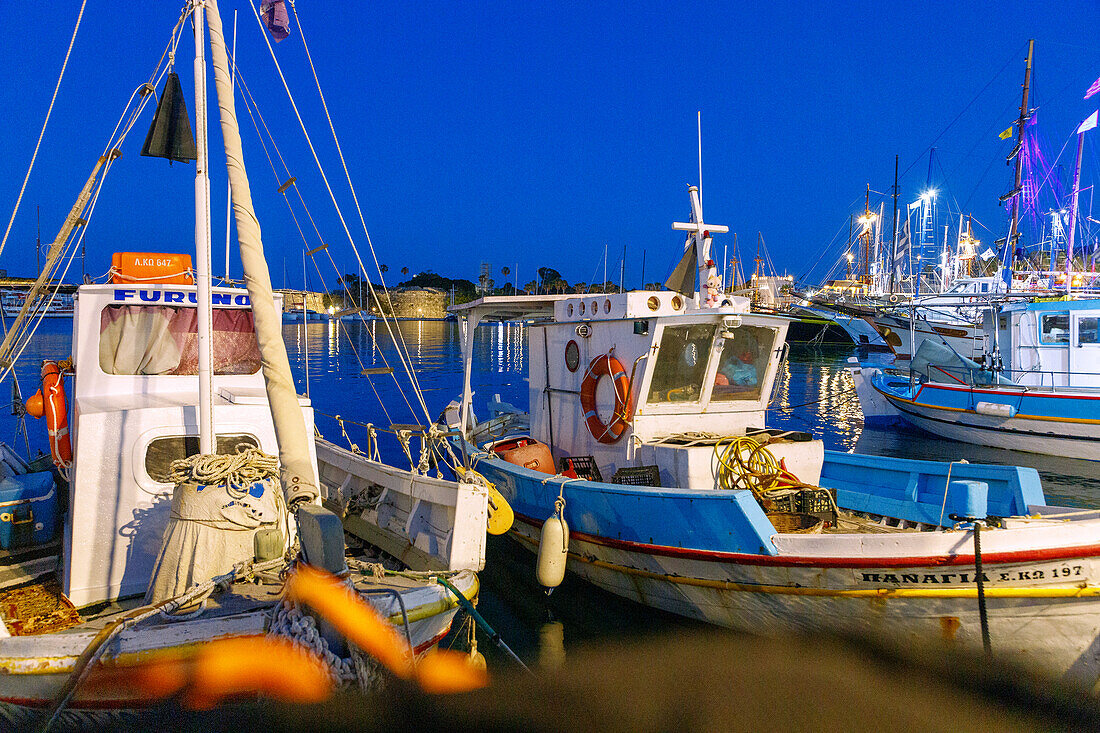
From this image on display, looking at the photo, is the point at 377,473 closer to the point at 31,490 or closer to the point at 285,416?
the point at 31,490

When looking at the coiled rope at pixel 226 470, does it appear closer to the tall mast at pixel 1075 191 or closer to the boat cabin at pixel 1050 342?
the boat cabin at pixel 1050 342

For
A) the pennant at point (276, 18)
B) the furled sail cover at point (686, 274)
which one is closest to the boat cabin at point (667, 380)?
the furled sail cover at point (686, 274)

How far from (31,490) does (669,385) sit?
22.9ft

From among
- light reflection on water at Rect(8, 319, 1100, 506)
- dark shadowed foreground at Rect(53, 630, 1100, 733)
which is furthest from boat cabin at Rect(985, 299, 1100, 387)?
dark shadowed foreground at Rect(53, 630, 1100, 733)

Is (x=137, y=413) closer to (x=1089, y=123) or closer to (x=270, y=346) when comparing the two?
(x=270, y=346)

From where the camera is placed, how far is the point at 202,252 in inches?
194

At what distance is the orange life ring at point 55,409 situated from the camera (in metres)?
6.19

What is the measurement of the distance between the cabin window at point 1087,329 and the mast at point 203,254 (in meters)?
21.7

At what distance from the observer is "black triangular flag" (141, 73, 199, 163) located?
18.4 ft

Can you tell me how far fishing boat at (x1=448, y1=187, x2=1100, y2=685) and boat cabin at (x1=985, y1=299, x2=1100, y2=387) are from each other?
13280 mm

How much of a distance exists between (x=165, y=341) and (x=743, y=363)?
6.74 meters

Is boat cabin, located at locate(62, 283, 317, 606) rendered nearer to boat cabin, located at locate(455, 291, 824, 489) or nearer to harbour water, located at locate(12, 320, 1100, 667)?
harbour water, located at locate(12, 320, 1100, 667)

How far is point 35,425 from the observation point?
2181cm

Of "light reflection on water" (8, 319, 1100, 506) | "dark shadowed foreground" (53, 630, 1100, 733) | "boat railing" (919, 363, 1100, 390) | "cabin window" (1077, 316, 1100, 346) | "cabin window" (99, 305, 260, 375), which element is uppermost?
"cabin window" (1077, 316, 1100, 346)
